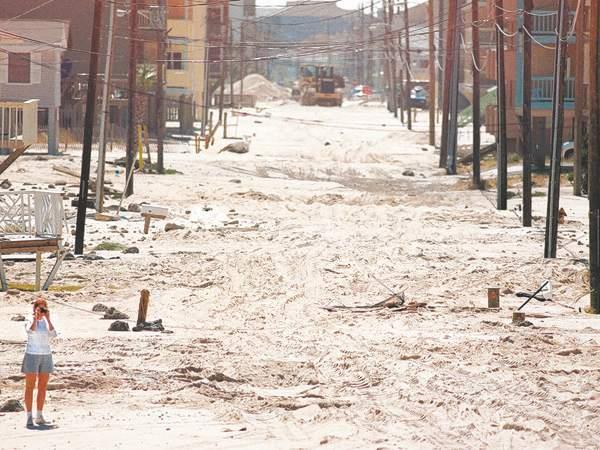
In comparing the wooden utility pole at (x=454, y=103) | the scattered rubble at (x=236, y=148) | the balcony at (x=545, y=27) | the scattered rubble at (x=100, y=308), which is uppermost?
the balcony at (x=545, y=27)

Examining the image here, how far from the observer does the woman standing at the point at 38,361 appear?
45.4 feet

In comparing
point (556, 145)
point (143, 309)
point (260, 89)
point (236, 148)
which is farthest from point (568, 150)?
point (260, 89)

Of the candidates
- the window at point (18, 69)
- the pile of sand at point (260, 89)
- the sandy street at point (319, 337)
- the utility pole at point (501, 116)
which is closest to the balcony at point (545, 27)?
the sandy street at point (319, 337)

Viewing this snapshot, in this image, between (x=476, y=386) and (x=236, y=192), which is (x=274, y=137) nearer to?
(x=236, y=192)

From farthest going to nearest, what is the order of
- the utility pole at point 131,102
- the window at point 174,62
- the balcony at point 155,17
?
the window at point 174,62 → the balcony at point 155,17 → the utility pole at point 131,102

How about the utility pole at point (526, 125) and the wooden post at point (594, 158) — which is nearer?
the wooden post at point (594, 158)

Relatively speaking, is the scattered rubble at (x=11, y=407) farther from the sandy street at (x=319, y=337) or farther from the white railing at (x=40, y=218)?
the white railing at (x=40, y=218)

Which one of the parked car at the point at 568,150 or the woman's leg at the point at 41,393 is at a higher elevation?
the parked car at the point at 568,150

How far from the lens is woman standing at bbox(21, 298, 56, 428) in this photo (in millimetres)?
13852

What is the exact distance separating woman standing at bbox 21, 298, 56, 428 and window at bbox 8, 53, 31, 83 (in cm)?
4717

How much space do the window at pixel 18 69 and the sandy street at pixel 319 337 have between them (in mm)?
20145

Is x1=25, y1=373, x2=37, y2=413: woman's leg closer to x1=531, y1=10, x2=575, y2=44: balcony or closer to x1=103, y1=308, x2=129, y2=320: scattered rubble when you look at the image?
x1=103, y1=308, x2=129, y2=320: scattered rubble

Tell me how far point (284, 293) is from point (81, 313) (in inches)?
164

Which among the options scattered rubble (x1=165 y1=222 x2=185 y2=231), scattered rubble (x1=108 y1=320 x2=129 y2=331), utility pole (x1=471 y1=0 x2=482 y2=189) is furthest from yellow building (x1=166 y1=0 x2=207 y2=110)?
scattered rubble (x1=108 y1=320 x2=129 y2=331)
